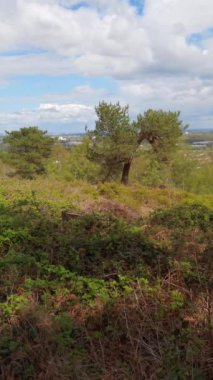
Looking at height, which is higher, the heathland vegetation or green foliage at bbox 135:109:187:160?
green foliage at bbox 135:109:187:160

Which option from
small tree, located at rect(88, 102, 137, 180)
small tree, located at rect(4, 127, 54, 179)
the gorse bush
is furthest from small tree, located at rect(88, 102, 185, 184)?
the gorse bush

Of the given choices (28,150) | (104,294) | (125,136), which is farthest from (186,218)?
(28,150)

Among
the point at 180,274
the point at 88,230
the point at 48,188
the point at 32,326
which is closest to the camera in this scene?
the point at 32,326

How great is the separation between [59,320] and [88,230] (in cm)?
305

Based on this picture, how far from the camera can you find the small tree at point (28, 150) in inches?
1297

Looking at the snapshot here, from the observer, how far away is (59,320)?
3.73 meters

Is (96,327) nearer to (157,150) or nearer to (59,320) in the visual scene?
(59,320)

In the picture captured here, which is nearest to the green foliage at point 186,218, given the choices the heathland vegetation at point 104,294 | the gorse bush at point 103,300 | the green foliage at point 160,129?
the heathland vegetation at point 104,294

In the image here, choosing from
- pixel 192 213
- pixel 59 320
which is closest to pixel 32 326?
pixel 59 320

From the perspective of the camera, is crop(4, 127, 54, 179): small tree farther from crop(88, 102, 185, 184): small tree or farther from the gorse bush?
the gorse bush

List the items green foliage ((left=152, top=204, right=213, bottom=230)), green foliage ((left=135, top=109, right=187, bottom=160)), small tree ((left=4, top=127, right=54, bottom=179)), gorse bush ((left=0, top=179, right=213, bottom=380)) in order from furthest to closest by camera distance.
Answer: small tree ((left=4, top=127, right=54, bottom=179)) → green foliage ((left=135, top=109, right=187, bottom=160)) → green foliage ((left=152, top=204, right=213, bottom=230)) → gorse bush ((left=0, top=179, right=213, bottom=380))

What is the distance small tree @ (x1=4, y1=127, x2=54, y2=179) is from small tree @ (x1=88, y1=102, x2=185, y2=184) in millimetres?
11646

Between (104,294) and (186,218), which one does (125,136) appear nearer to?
(186,218)

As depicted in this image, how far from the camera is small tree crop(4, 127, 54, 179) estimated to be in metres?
32.9
